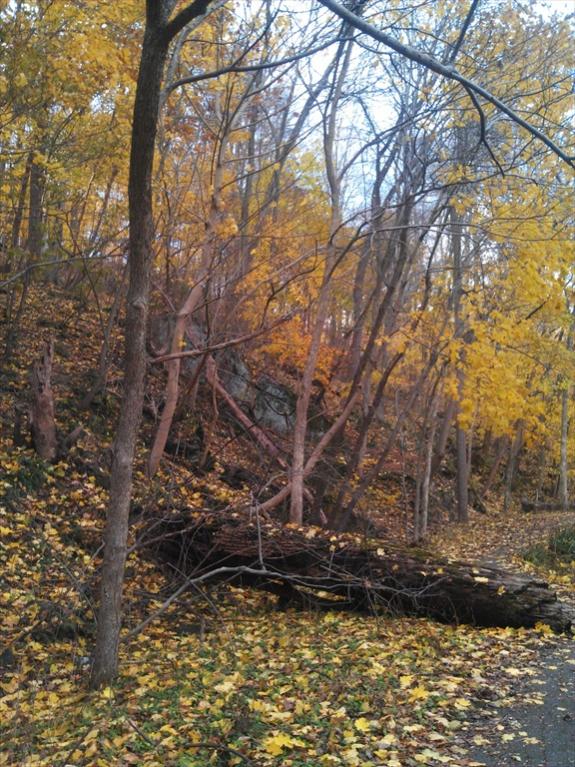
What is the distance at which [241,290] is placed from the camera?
50.9ft

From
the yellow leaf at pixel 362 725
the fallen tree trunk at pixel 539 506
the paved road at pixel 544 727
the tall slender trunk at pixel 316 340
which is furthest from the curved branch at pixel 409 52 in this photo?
the fallen tree trunk at pixel 539 506

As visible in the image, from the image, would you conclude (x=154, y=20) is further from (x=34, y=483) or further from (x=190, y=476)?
(x=190, y=476)

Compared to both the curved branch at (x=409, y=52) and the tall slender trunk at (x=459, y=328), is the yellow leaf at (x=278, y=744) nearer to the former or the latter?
the curved branch at (x=409, y=52)

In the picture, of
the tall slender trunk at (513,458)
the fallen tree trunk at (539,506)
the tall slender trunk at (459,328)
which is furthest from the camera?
the fallen tree trunk at (539,506)

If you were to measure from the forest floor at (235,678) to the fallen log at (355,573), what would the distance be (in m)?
0.22

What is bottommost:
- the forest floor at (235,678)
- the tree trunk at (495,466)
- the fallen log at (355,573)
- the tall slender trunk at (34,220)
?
the forest floor at (235,678)

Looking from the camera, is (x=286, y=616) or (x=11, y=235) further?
(x=11, y=235)

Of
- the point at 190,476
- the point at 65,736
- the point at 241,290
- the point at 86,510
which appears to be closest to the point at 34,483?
the point at 86,510

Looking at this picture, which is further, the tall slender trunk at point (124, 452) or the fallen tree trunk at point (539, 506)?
the fallen tree trunk at point (539, 506)

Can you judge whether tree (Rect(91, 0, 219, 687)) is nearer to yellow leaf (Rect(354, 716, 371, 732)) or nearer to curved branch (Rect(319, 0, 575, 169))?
curved branch (Rect(319, 0, 575, 169))

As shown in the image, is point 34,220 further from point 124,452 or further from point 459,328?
point 124,452

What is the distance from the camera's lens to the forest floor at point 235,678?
13.0 feet

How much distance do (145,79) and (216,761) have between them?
157 inches

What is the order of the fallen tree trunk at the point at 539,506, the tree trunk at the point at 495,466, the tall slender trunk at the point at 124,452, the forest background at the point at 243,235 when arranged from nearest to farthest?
1. the tall slender trunk at the point at 124,452
2. the forest background at the point at 243,235
3. the fallen tree trunk at the point at 539,506
4. the tree trunk at the point at 495,466
